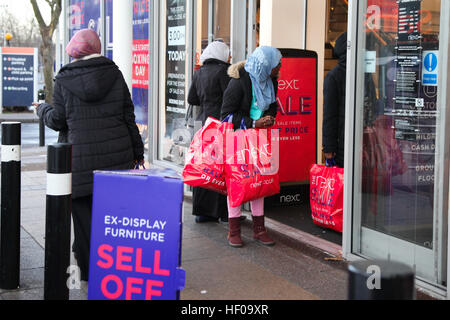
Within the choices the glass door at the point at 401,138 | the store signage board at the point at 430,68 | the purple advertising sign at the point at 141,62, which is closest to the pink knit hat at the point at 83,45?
the glass door at the point at 401,138

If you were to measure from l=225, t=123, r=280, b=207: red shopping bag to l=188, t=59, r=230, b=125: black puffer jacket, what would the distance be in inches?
37.7

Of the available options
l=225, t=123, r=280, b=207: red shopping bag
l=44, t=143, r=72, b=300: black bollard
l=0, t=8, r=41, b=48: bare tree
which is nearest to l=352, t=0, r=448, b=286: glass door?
l=225, t=123, r=280, b=207: red shopping bag

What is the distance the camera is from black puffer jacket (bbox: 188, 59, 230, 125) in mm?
Answer: 6547

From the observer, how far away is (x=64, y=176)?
12.6 ft

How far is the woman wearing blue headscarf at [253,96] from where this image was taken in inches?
226

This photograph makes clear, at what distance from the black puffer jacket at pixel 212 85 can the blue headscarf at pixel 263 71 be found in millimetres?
748

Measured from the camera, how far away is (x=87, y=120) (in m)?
4.78

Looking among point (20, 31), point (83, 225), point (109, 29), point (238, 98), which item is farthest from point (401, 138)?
point (20, 31)

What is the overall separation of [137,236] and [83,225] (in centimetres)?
125

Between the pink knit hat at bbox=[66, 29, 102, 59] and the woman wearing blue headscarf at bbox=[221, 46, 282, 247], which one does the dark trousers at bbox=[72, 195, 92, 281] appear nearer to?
the pink knit hat at bbox=[66, 29, 102, 59]

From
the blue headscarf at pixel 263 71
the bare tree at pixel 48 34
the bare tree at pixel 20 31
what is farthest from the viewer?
the bare tree at pixel 20 31

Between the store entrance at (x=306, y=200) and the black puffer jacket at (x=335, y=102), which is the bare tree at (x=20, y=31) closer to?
the store entrance at (x=306, y=200)
